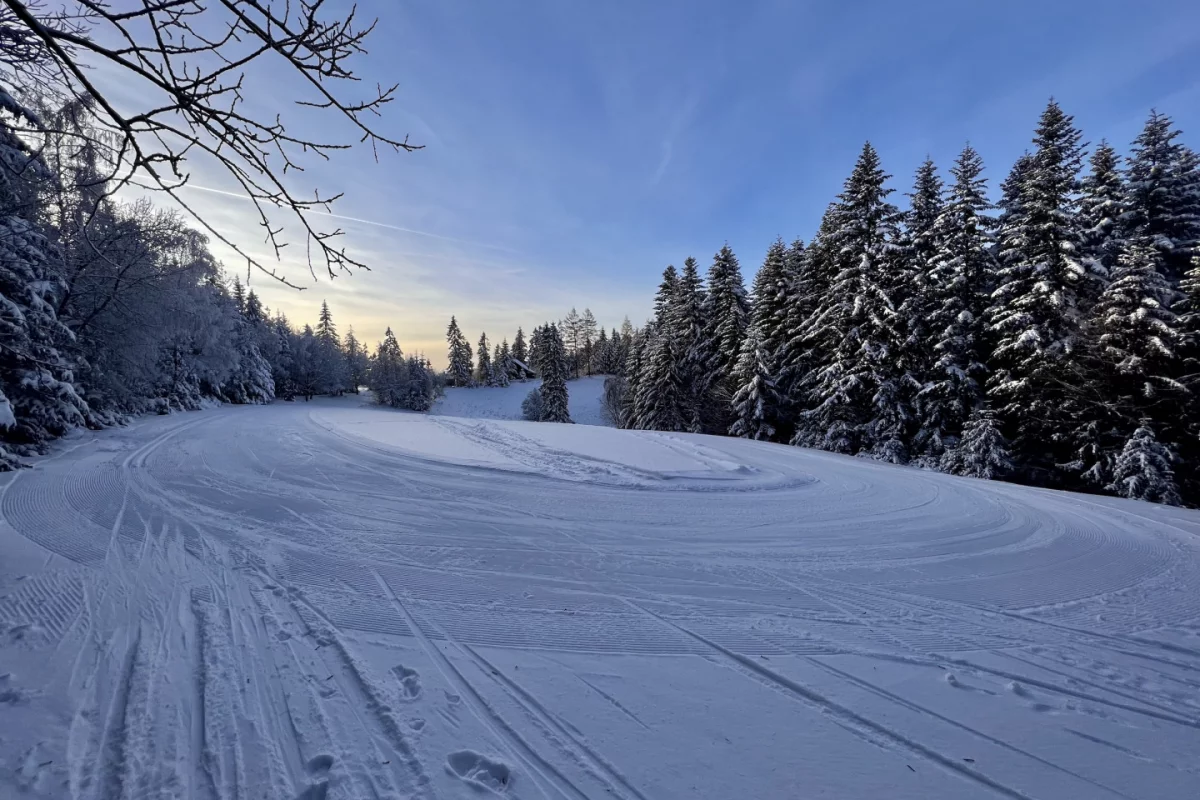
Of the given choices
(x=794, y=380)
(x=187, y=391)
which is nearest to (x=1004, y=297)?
(x=794, y=380)

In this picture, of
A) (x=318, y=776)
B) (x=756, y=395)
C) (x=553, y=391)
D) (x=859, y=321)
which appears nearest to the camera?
(x=318, y=776)

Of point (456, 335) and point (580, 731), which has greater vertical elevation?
point (456, 335)

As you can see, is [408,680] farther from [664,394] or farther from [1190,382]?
[664,394]

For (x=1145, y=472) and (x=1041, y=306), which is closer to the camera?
(x=1145, y=472)

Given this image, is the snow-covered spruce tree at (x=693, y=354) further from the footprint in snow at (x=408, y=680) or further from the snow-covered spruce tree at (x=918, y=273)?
the footprint in snow at (x=408, y=680)

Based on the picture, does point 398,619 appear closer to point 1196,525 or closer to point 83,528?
point 83,528

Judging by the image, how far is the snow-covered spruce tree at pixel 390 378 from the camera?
2137 inches

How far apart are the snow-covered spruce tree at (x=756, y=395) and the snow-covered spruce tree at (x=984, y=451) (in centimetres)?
801

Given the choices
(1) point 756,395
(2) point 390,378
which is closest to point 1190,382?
(1) point 756,395

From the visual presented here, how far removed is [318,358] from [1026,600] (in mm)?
62979

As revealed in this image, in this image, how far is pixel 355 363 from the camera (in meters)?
70.6

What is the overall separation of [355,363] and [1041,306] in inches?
2944

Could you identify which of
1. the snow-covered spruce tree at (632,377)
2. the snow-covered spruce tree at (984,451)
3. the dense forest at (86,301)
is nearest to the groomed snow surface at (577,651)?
the dense forest at (86,301)

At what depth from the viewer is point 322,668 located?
2.76 metres
